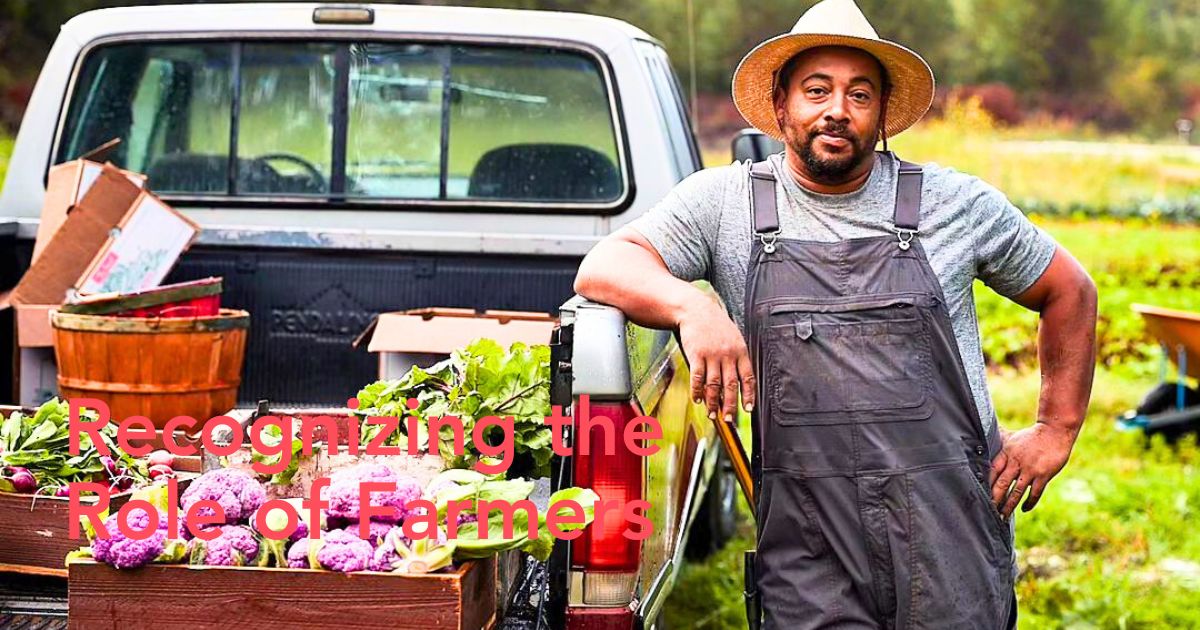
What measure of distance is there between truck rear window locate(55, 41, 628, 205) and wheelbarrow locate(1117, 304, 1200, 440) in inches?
179

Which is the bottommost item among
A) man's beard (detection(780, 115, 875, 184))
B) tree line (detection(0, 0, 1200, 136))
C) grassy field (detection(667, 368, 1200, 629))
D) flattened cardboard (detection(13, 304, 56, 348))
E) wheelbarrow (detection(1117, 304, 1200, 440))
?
grassy field (detection(667, 368, 1200, 629))

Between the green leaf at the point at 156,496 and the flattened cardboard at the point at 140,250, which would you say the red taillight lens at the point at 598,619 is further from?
the flattened cardboard at the point at 140,250

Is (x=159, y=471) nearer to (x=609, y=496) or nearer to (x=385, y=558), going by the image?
(x=385, y=558)

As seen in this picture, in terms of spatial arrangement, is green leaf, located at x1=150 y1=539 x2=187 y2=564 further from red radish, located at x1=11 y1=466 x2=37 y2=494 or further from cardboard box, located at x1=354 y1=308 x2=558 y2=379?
cardboard box, located at x1=354 y1=308 x2=558 y2=379

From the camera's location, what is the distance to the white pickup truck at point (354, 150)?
181 inches

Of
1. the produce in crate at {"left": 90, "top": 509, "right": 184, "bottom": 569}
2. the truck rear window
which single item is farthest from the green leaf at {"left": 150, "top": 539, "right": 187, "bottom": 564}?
the truck rear window

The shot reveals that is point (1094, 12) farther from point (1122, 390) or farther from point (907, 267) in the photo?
point (907, 267)

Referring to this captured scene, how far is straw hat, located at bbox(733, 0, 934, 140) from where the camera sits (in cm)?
320

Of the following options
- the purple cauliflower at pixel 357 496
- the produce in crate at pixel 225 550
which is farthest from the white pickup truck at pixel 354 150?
the produce in crate at pixel 225 550

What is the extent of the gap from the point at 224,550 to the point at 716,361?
3.42ft

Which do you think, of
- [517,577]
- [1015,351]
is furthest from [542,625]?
[1015,351]

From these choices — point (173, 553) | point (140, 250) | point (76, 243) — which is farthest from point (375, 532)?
point (76, 243)

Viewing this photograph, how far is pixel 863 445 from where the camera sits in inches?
115

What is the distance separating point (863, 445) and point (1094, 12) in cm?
5364
